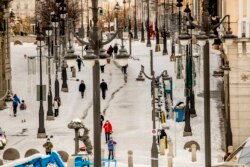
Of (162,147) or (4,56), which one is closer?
(162,147)

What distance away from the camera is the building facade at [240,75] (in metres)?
38.2

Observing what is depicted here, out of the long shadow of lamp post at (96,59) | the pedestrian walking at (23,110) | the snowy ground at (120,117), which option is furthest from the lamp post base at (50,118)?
the long shadow of lamp post at (96,59)

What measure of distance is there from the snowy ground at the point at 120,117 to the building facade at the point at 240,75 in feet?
4.34

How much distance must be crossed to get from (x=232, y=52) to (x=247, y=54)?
64 centimetres

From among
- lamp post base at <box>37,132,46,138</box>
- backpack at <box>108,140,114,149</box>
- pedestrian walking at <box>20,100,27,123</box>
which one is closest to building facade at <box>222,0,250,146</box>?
backpack at <box>108,140,114,149</box>

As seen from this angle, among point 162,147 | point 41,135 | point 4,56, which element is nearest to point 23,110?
point 41,135

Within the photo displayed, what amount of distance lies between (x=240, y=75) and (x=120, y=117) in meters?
9.89

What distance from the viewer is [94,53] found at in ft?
61.5

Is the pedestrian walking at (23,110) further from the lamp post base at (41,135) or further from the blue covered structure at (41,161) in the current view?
the blue covered structure at (41,161)

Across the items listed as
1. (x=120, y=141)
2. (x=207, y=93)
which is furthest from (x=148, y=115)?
(x=207, y=93)

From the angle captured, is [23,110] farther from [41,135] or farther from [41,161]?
[41,161]

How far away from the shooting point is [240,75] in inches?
1522

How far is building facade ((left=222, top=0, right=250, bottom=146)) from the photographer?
3822cm

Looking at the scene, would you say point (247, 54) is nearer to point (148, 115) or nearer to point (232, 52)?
point (232, 52)
